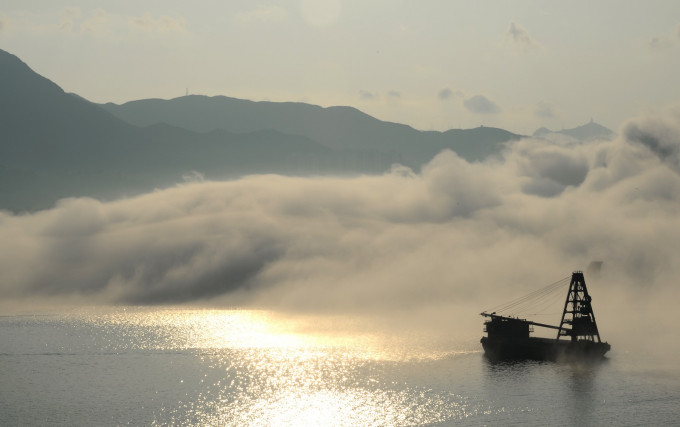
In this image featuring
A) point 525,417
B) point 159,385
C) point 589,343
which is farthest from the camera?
point 589,343

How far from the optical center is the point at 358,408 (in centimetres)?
15000

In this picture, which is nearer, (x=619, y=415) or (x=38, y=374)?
(x=619, y=415)

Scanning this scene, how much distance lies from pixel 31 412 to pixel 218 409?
3647 centimetres

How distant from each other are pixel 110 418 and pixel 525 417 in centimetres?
7716

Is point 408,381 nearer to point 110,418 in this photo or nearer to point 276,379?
point 276,379

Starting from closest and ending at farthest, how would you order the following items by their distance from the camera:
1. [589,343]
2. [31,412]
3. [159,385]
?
[31,412] < [159,385] < [589,343]

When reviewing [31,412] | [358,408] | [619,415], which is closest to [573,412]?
[619,415]

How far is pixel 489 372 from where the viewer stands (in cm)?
18250

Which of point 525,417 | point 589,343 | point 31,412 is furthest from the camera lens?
point 589,343

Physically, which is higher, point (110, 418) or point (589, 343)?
point (589, 343)

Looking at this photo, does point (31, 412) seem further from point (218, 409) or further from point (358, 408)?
point (358, 408)

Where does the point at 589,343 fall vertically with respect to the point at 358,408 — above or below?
above

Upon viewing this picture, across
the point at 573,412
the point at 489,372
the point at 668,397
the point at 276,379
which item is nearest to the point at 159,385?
the point at 276,379

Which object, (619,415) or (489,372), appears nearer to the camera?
(619,415)
